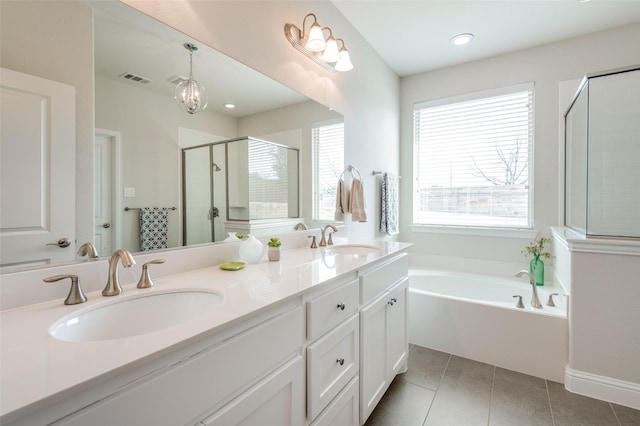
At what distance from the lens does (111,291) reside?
0.91 m

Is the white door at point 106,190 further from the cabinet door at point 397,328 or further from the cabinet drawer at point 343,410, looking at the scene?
the cabinet door at point 397,328

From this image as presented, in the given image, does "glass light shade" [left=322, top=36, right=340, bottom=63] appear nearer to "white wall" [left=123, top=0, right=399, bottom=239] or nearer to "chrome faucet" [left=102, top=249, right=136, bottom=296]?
"white wall" [left=123, top=0, right=399, bottom=239]

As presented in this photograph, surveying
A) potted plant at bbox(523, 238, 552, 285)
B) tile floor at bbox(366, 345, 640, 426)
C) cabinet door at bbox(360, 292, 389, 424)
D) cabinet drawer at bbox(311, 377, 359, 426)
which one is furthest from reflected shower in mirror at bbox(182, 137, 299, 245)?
potted plant at bbox(523, 238, 552, 285)

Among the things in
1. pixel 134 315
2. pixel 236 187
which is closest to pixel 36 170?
pixel 134 315

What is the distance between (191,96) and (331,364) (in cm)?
125

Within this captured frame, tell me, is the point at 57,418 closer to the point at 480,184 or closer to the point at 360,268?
the point at 360,268

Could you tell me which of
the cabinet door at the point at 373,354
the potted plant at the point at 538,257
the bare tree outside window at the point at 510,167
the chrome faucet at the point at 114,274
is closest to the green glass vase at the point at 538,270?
the potted plant at the point at 538,257

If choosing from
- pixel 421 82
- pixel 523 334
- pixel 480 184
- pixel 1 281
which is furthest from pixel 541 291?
pixel 1 281

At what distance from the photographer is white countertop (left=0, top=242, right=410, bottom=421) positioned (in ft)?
1.53

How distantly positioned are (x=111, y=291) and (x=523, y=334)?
2.43 metres

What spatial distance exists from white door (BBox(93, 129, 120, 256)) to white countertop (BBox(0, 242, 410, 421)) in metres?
0.17

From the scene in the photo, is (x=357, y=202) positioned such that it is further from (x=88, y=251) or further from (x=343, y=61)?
(x=88, y=251)

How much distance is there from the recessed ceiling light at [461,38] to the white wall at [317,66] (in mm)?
676

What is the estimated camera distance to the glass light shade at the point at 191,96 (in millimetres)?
1229
